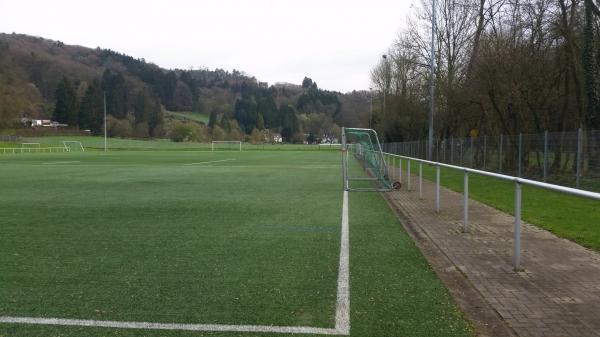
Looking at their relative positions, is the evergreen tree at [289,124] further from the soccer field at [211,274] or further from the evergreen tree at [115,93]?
the soccer field at [211,274]

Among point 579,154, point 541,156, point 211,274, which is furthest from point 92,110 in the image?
point 211,274

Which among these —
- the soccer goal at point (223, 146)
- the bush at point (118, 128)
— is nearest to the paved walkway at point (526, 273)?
the soccer goal at point (223, 146)

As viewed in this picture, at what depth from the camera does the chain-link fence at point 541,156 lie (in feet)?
54.6

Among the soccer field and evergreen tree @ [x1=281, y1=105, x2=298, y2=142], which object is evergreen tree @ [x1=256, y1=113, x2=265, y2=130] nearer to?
evergreen tree @ [x1=281, y1=105, x2=298, y2=142]

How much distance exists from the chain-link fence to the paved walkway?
8.46 metres

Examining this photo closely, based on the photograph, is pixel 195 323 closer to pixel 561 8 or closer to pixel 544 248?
pixel 544 248

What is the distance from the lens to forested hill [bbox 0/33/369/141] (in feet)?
375

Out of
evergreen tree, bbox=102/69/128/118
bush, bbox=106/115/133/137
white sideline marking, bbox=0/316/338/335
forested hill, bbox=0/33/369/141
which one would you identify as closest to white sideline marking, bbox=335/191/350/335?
white sideline marking, bbox=0/316/338/335

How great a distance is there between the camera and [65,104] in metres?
120

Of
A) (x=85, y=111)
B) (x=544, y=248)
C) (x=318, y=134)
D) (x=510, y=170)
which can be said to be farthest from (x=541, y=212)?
(x=318, y=134)

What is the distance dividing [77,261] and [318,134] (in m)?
156

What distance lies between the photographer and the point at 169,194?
14.2m

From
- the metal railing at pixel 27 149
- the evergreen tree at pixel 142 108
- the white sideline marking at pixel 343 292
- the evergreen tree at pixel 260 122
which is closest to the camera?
the white sideline marking at pixel 343 292

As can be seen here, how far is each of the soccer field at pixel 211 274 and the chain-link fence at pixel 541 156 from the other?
953 centimetres
